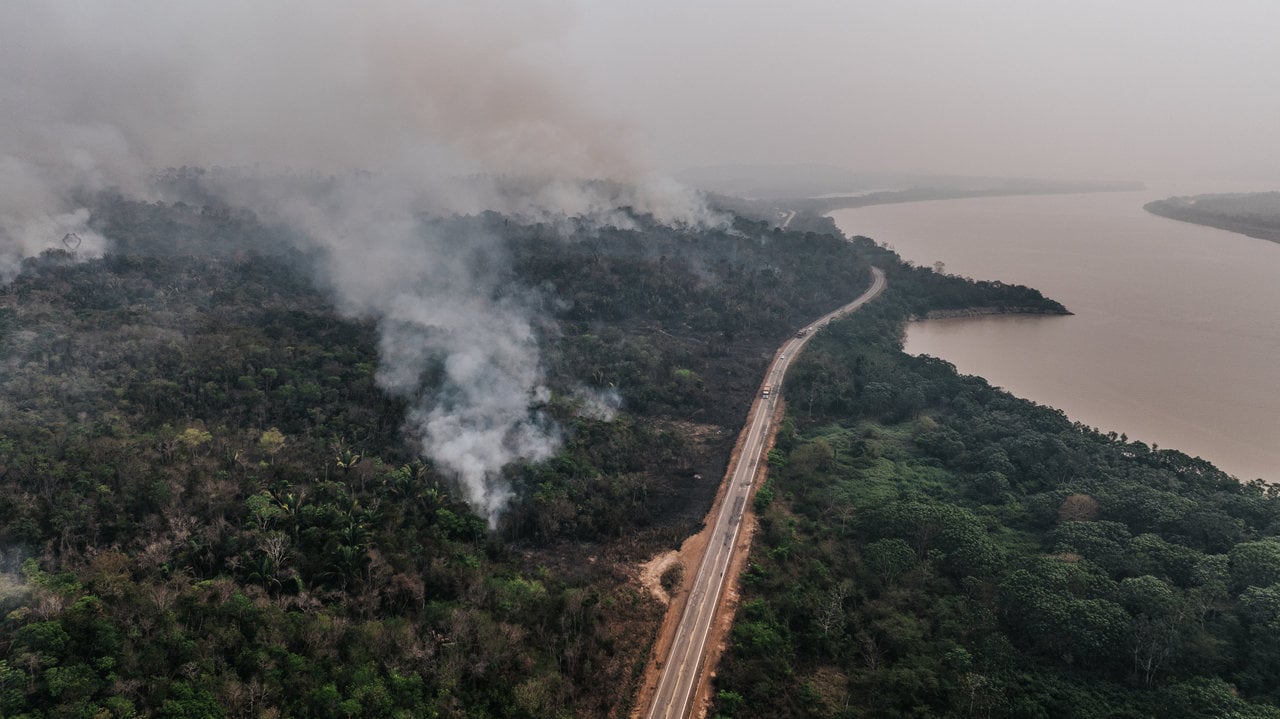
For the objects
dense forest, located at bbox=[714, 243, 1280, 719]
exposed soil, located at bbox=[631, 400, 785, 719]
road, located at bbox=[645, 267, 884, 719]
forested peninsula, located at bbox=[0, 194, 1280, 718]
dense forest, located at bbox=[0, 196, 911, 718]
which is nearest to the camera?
dense forest, located at bbox=[0, 196, 911, 718]

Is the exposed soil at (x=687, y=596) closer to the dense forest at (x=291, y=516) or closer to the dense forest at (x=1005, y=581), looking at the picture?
the dense forest at (x=1005, y=581)

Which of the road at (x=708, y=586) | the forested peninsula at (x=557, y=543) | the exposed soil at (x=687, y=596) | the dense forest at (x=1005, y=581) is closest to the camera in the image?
the forested peninsula at (x=557, y=543)

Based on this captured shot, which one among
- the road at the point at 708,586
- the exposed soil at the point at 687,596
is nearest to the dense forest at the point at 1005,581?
the exposed soil at the point at 687,596

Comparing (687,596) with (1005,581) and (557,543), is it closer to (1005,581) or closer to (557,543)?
(557,543)

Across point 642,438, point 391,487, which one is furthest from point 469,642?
point 642,438

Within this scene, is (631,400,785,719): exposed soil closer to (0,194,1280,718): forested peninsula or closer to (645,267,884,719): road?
(645,267,884,719): road

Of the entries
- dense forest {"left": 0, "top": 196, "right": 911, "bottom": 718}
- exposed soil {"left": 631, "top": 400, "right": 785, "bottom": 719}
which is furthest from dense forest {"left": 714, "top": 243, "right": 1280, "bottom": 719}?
dense forest {"left": 0, "top": 196, "right": 911, "bottom": 718}
